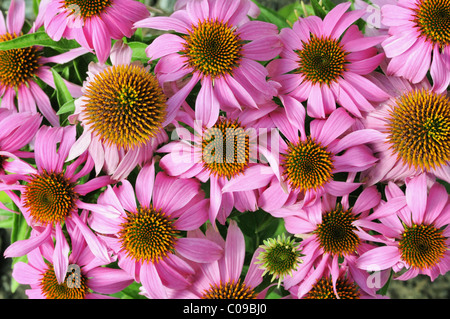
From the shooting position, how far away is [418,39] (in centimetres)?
84

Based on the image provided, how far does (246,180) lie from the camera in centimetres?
82

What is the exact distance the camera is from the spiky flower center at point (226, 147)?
797 mm

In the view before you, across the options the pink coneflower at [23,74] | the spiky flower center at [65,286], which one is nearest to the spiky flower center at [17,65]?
the pink coneflower at [23,74]

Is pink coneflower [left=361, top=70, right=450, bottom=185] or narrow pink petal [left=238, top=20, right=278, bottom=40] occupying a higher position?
narrow pink petal [left=238, top=20, right=278, bottom=40]

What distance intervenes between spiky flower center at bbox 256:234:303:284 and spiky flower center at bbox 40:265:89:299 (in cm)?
40

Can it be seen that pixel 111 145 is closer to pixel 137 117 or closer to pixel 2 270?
pixel 137 117

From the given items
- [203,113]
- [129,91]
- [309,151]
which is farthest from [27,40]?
[309,151]

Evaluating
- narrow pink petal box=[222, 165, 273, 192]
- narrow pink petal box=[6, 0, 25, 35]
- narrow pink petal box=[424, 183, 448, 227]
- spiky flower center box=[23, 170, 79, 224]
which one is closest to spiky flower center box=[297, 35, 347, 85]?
narrow pink petal box=[222, 165, 273, 192]

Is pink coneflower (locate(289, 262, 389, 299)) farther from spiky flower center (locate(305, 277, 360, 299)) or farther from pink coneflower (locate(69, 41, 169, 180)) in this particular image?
pink coneflower (locate(69, 41, 169, 180))

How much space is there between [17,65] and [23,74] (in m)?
0.02

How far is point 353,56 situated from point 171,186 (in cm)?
46

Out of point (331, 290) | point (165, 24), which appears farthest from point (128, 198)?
point (331, 290)

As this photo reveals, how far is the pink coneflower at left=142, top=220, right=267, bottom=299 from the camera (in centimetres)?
87

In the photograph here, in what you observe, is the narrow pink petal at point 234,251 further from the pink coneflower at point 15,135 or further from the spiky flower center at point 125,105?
the pink coneflower at point 15,135
